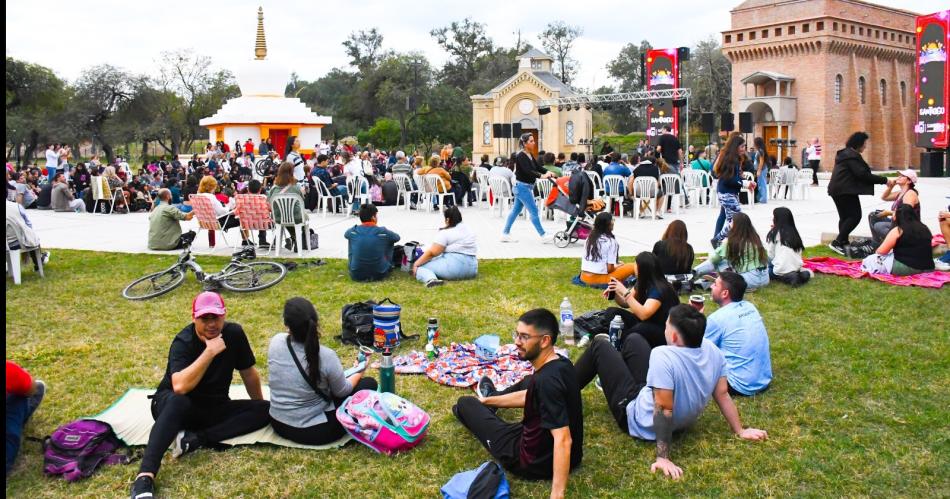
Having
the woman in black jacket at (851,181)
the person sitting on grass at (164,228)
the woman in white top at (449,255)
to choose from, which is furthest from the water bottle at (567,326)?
the person sitting on grass at (164,228)

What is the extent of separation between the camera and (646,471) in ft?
13.9

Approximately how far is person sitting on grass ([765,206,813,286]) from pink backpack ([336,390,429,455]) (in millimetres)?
5283

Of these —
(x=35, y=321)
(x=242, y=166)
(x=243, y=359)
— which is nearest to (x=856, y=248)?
(x=243, y=359)

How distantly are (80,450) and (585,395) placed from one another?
2.93 m

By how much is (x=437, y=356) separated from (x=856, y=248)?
21.1ft

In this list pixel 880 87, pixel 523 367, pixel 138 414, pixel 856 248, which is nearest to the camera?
pixel 138 414

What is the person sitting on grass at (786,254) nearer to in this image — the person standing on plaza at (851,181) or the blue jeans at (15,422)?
the person standing on plaza at (851,181)

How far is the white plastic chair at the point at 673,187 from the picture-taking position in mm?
15172

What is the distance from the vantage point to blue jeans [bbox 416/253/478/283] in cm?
885

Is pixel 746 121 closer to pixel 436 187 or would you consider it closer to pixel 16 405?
pixel 436 187

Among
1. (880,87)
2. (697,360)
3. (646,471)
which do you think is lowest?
(646,471)

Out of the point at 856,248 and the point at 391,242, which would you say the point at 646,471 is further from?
the point at 856,248

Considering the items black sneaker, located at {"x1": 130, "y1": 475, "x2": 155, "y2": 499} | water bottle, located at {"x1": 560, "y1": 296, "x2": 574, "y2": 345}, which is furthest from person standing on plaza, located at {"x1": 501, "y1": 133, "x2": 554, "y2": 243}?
black sneaker, located at {"x1": 130, "y1": 475, "x2": 155, "y2": 499}

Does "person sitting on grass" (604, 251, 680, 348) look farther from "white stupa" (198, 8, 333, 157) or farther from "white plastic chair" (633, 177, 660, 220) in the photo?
"white stupa" (198, 8, 333, 157)
